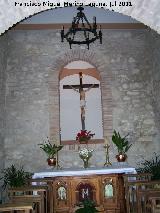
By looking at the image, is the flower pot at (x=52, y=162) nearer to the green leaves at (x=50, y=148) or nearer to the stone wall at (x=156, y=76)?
the green leaves at (x=50, y=148)

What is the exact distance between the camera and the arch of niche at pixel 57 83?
7702 mm

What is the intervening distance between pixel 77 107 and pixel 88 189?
3.32 meters

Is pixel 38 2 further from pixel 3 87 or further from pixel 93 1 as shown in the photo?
pixel 3 87

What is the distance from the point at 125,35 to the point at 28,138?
3.97 metres

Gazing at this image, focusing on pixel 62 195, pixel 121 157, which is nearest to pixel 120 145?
pixel 121 157

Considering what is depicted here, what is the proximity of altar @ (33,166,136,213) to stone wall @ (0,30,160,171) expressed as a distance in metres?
1.70

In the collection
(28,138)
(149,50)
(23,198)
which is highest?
(149,50)

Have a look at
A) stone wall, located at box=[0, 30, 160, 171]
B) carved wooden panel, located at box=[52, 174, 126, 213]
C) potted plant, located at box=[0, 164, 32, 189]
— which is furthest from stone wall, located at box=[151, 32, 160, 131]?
potted plant, located at box=[0, 164, 32, 189]

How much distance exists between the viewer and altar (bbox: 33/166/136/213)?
18.7ft

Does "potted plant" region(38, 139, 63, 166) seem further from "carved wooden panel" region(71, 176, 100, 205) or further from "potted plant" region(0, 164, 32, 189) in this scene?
"carved wooden panel" region(71, 176, 100, 205)

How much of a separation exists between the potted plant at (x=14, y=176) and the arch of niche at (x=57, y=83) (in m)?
1.17

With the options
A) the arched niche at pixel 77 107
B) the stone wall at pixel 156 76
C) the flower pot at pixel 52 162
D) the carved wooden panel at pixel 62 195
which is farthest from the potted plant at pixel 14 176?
the stone wall at pixel 156 76

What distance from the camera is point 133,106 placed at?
788cm


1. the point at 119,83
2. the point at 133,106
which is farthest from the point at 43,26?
the point at 133,106
